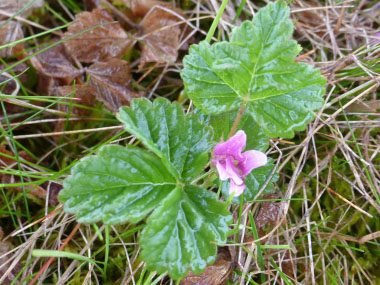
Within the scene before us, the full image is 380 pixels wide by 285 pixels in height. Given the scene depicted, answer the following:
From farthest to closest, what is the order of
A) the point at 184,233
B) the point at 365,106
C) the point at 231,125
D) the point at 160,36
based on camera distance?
the point at 160,36 < the point at 365,106 < the point at 231,125 < the point at 184,233

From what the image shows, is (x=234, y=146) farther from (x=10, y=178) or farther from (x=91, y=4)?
(x=91, y=4)

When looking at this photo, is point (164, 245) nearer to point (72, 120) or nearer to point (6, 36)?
point (72, 120)

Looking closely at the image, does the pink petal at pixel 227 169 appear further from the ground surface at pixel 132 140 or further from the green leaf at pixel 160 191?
the ground surface at pixel 132 140

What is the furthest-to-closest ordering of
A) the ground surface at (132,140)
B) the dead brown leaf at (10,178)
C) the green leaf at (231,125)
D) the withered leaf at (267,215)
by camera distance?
the dead brown leaf at (10,178), the withered leaf at (267,215), the ground surface at (132,140), the green leaf at (231,125)

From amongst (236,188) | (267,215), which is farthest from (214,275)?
(236,188)

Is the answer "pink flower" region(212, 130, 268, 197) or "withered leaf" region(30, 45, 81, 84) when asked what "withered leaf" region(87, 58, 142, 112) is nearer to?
"withered leaf" region(30, 45, 81, 84)

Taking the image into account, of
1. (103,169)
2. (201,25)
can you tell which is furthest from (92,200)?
(201,25)

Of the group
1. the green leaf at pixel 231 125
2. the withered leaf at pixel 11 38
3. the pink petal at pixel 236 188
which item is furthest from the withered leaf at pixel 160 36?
the pink petal at pixel 236 188
